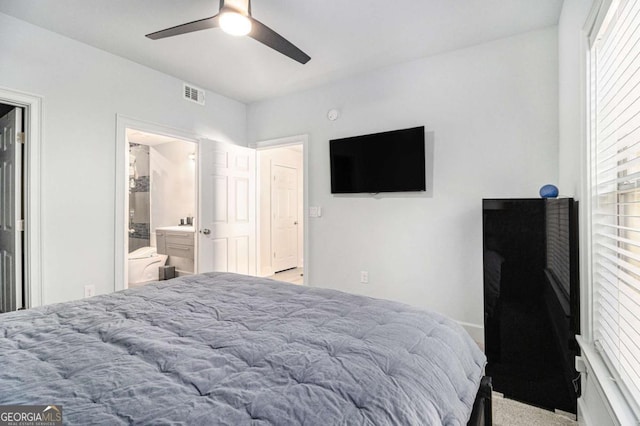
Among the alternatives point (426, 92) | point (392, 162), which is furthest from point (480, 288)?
point (426, 92)

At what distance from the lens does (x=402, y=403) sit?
2.61ft

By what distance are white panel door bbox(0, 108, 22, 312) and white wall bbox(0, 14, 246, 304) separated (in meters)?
0.20

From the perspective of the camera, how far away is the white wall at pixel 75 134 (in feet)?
8.45

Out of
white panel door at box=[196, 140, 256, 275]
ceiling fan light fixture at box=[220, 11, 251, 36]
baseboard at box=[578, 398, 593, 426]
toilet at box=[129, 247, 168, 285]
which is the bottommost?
baseboard at box=[578, 398, 593, 426]

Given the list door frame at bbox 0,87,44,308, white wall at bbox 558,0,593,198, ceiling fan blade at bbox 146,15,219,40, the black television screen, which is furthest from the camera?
the black television screen

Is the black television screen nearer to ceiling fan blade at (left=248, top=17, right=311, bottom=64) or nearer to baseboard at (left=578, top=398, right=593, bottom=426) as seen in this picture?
ceiling fan blade at (left=248, top=17, right=311, bottom=64)

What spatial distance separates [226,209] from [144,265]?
1941 millimetres

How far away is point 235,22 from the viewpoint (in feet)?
6.28

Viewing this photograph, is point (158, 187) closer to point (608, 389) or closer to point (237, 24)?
point (237, 24)

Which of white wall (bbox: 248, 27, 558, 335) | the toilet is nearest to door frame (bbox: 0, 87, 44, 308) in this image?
the toilet

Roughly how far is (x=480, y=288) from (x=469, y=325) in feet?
1.17

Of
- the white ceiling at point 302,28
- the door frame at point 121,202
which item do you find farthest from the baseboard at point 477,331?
the door frame at point 121,202

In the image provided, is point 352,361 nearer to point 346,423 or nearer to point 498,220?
point 346,423

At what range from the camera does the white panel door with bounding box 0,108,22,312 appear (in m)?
2.61
